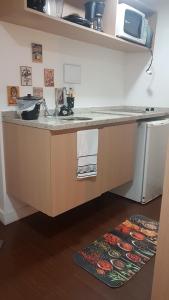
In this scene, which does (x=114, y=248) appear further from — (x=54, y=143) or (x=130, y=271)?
(x=54, y=143)

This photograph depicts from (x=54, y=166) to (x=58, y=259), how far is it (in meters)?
0.64

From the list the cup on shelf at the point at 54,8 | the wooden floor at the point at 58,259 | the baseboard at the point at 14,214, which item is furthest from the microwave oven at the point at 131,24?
the baseboard at the point at 14,214

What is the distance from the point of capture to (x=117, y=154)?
6.80 feet

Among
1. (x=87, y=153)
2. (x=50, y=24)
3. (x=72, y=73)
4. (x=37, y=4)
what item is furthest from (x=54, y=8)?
(x=87, y=153)

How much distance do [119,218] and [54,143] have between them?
108cm

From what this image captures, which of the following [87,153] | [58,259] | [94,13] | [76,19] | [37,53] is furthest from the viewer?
[94,13]

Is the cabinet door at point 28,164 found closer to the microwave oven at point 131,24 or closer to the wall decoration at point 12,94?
the wall decoration at point 12,94

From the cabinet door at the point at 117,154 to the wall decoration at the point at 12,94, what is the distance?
2.45ft

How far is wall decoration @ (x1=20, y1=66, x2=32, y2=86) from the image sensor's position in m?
1.92

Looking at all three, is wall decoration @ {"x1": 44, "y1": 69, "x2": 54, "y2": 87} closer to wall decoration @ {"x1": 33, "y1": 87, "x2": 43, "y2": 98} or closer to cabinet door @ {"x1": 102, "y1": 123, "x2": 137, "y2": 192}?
wall decoration @ {"x1": 33, "y1": 87, "x2": 43, "y2": 98}

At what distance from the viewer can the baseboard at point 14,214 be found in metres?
2.01

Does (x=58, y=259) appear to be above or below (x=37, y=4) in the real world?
below

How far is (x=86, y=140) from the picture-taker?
1697 mm

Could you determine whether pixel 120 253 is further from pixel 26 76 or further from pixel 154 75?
pixel 154 75
